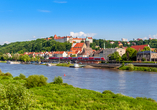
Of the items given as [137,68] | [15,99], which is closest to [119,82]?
[15,99]

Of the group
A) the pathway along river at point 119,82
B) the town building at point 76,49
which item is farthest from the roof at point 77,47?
the pathway along river at point 119,82

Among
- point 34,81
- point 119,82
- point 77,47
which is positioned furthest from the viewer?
point 77,47

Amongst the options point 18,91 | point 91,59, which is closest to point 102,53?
point 91,59

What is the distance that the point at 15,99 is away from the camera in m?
9.59

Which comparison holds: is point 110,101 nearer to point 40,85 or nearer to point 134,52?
point 40,85

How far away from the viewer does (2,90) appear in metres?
9.65

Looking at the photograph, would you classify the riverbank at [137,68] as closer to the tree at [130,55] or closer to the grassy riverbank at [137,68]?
the grassy riverbank at [137,68]

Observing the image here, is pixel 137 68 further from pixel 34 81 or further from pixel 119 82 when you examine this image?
pixel 34 81

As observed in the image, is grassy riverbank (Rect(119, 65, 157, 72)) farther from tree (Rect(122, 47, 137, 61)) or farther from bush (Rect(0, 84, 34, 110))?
bush (Rect(0, 84, 34, 110))

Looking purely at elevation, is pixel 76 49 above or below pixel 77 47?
below

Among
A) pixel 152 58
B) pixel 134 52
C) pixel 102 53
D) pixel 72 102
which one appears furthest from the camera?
pixel 102 53

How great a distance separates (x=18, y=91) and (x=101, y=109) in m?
5.54

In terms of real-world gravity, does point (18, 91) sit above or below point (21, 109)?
above

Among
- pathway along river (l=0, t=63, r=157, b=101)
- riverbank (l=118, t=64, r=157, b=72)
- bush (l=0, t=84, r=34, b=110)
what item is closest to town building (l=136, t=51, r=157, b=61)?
riverbank (l=118, t=64, r=157, b=72)
